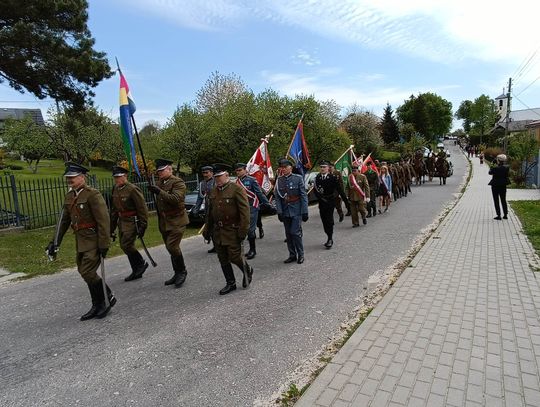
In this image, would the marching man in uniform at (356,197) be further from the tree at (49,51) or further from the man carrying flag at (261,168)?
the tree at (49,51)

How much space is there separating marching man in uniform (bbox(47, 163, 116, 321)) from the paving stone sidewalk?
3056 mm

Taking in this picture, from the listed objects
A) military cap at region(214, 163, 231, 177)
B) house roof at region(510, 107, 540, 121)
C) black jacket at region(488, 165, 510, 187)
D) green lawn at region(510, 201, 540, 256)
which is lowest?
green lawn at region(510, 201, 540, 256)

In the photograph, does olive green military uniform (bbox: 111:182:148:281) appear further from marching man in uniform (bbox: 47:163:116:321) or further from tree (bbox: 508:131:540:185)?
tree (bbox: 508:131:540:185)

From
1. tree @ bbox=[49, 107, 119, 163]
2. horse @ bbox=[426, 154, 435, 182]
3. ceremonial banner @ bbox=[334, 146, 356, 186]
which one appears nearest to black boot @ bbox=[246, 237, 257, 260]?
ceremonial banner @ bbox=[334, 146, 356, 186]

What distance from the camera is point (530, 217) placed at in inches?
426

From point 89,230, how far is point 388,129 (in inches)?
2462

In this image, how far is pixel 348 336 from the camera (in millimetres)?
4102

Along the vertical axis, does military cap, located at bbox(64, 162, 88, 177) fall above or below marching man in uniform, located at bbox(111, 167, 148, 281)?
above

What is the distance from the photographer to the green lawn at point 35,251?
7.71 meters

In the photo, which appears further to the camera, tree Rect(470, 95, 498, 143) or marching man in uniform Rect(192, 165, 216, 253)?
tree Rect(470, 95, 498, 143)

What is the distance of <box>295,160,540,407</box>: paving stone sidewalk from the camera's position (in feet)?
9.87

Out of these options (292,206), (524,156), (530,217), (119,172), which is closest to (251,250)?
(292,206)

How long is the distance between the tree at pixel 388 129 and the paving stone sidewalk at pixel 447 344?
2305 inches

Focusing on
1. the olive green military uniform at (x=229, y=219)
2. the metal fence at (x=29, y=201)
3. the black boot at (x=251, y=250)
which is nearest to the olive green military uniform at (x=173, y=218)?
the olive green military uniform at (x=229, y=219)
